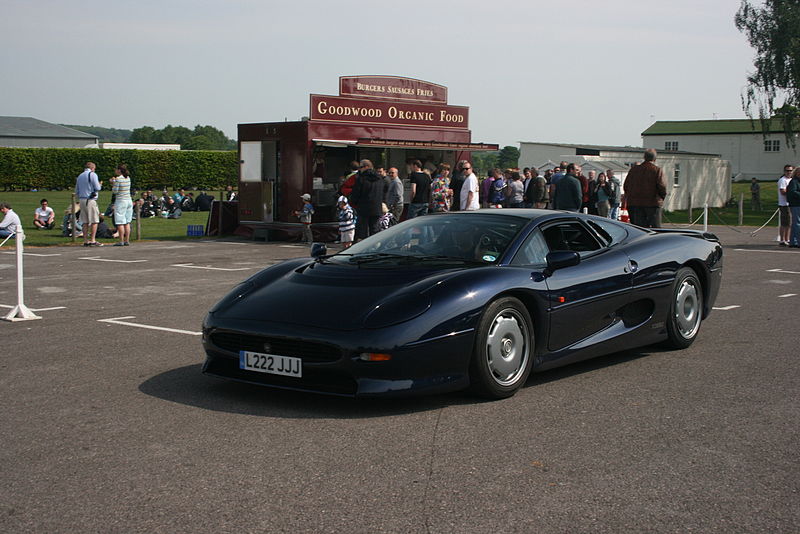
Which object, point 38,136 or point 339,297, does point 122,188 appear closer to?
point 339,297

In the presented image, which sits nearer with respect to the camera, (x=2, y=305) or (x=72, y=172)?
(x=2, y=305)

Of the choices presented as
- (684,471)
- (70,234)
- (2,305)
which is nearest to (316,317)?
(684,471)

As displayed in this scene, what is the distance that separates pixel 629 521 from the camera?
3760 mm

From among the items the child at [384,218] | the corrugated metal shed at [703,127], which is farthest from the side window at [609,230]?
the corrugated metal shed at [703,127]

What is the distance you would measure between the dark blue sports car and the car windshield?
0.04 feet

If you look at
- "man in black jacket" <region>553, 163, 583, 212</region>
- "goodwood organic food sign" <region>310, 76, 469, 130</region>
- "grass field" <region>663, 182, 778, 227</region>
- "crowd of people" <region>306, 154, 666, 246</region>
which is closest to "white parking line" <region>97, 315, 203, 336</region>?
"crowd of people" <region>306, 154, 666, 246</region>

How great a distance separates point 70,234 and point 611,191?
13.5 m

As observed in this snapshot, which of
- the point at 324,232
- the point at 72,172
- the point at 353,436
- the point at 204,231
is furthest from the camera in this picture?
the point at 72,172

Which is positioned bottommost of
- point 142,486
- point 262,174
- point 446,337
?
point 142,486

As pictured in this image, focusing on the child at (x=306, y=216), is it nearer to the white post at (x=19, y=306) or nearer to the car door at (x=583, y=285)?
the white post at (x=19, y=306)

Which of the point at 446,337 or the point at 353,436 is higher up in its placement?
the point at 446,337

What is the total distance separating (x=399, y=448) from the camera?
15.7 ft

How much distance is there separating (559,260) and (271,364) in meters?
2.10

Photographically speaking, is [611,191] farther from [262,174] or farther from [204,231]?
[204,231]
